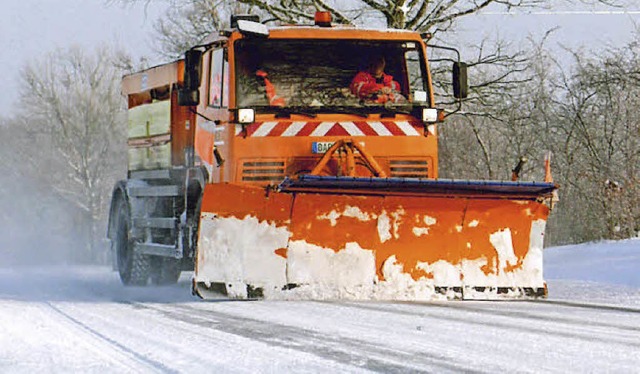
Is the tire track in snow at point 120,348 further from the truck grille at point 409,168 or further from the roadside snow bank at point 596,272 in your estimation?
the roadside snow bank at point 596,272

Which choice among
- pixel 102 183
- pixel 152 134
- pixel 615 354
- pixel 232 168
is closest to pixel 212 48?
pixel 232 168

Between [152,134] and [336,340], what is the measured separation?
21.5ft

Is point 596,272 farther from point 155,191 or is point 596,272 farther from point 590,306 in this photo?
point 155,191

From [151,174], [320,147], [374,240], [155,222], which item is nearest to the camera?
[374,240]

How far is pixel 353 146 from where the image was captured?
8.76 meters

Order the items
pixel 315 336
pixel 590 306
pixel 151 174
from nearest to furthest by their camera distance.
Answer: pixel 315 336 → pixel 590 306 → pixel 151 174

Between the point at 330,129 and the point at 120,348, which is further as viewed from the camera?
the point at 330,129

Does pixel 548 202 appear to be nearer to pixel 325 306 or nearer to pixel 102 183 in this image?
pixel 325 306

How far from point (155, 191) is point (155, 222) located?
0.39 metres

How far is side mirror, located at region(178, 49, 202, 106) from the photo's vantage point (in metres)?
9.12

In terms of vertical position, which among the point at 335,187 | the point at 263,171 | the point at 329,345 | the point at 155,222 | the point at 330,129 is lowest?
the point at 329,345

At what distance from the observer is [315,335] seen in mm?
6016

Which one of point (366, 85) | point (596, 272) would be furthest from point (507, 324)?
point (596, 272)

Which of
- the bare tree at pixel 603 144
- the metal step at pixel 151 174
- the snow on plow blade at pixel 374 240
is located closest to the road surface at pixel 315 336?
the snow on plow blade at pixel 374 240
